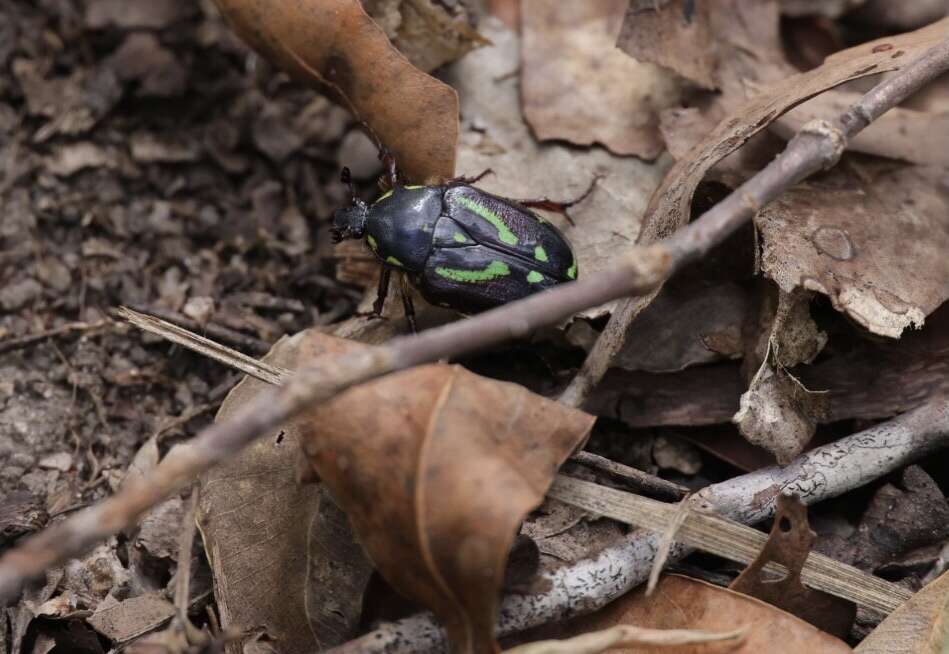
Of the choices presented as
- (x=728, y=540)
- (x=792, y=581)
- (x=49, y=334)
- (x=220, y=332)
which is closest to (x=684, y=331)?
(x=728, y=540)

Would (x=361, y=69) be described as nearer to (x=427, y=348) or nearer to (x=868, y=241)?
(x=427, y=348)

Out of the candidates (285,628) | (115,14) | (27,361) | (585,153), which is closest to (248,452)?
(285,628)

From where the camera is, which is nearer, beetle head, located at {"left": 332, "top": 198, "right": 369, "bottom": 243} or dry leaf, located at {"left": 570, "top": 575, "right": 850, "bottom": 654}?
dry leaf, located at {"left": 570, "top": 575, "right": 850, "bottom": 654}

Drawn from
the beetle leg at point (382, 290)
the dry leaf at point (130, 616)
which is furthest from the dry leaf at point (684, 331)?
the dry leaf at point (130, 616)

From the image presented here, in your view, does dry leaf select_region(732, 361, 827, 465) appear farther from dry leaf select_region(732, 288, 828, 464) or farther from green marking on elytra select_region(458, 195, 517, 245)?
green marking on elytra select_region(458, 195, 517, 245)

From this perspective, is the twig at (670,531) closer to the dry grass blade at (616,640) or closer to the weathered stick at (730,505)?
the weathered stick at (730,505)

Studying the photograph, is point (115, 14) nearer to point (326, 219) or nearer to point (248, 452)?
point (326, 219)

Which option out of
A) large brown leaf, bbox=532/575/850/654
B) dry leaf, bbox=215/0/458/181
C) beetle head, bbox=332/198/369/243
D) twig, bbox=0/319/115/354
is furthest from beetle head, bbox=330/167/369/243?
large brown leaf, bbox=532/575/850/654
